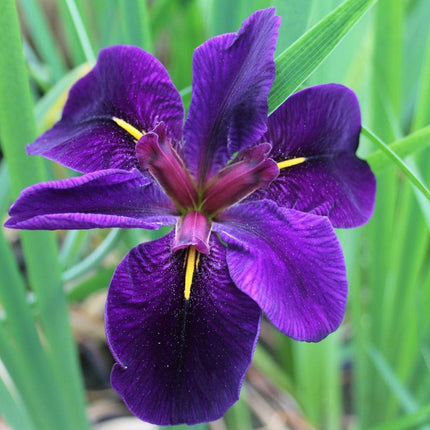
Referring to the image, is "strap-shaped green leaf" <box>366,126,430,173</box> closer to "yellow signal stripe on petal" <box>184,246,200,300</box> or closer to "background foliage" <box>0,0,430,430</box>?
"background foliage" <box>0,0,430,430</box>

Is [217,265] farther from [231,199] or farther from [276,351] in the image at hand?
[276,351]

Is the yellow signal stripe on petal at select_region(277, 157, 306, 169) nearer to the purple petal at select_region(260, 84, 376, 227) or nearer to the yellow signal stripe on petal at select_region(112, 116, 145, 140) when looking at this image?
the purple petal at select_region(260, 84, 376, 227)

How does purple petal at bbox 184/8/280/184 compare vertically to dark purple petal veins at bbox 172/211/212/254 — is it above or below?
above

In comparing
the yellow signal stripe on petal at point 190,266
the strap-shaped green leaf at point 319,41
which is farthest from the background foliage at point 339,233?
the yellow signal stripe on petal at point 190,266

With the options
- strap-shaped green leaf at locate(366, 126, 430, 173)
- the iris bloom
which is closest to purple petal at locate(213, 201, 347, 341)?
the iris bloom

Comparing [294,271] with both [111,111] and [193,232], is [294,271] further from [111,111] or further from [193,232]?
[111,111]

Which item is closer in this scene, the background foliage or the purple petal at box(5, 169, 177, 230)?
the purple petal at box(5, 169, 177, 230)

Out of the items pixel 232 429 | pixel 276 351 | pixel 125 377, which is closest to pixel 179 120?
pixel 125 377

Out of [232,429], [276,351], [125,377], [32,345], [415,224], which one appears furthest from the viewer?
[276,351]
